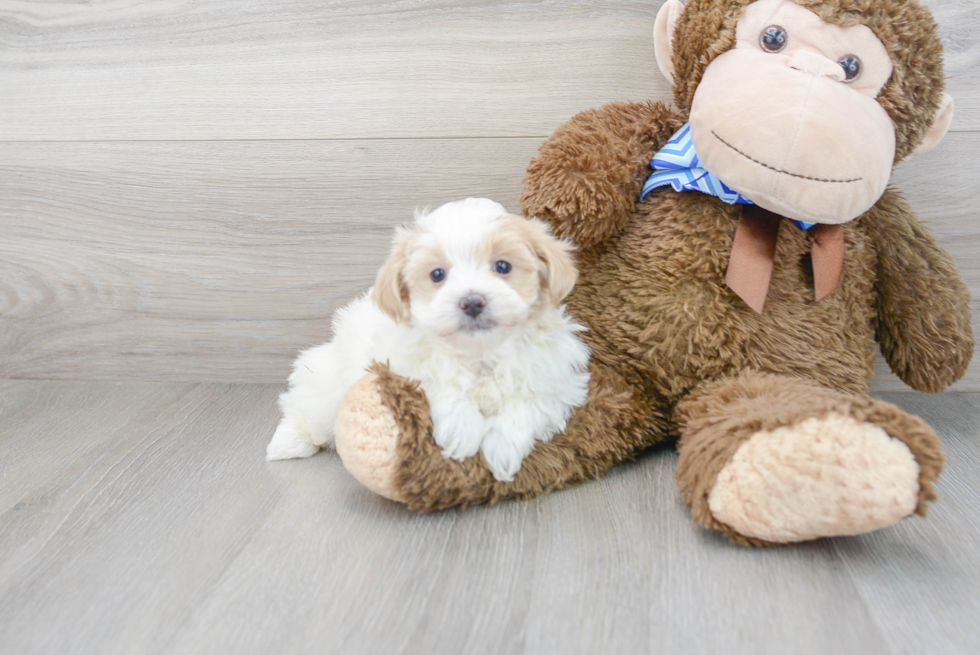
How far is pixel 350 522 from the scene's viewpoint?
92cm

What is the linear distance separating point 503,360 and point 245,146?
0.65m

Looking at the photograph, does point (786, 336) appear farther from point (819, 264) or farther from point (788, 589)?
point (788, 589)

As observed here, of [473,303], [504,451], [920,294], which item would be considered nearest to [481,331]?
[473,303]

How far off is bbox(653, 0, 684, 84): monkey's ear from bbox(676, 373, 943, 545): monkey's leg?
18.9 inches

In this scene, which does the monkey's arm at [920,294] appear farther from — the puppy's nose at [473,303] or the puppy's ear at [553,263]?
the puppy's nose at [473,303]

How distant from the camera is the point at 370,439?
87 centimetres

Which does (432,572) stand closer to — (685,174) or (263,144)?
(685,174)

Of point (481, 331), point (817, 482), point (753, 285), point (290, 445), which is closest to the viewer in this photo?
point (817, 482)

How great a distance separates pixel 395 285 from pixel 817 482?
0.49 metres

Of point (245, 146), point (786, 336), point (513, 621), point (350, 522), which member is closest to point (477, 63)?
point (245, 146)

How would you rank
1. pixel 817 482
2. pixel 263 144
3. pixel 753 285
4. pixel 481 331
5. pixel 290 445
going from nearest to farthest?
pixel 817 482 → pixel 481 331 → pixel 753 285 → pixel 290 445 → pixel 263 144

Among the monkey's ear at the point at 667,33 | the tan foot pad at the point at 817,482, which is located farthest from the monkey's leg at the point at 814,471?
the monkey's ear at the point at 667,33

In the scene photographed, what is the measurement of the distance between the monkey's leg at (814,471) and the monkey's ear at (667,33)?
1.58 feet

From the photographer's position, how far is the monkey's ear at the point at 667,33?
3.30 feet
